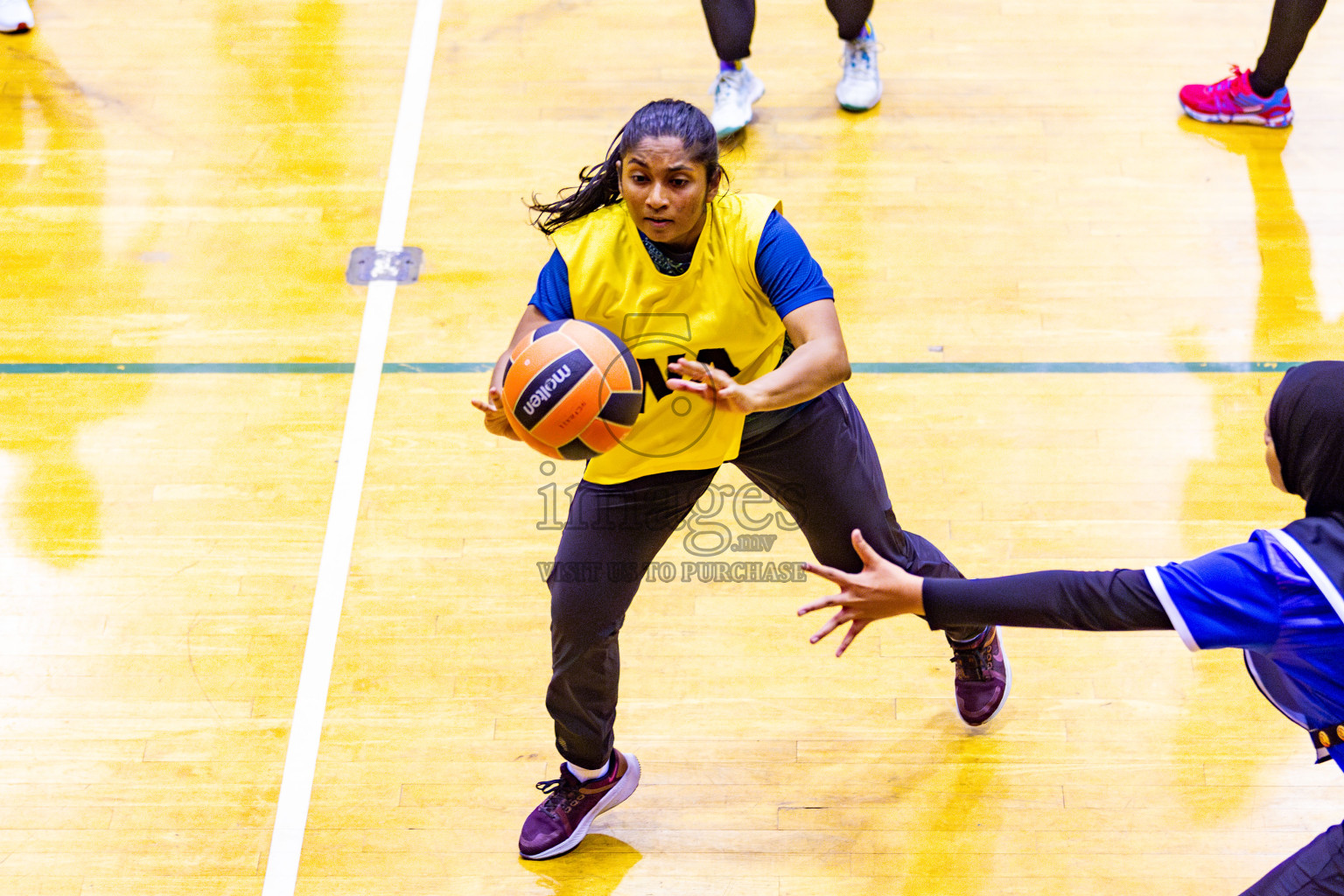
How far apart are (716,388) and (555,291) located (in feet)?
1.60

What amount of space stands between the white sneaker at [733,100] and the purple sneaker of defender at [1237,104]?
71.0 inches

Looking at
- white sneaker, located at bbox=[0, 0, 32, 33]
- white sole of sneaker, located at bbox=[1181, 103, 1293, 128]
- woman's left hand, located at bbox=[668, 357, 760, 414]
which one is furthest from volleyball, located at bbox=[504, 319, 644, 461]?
white sneaker, located at bbox=[0, 0, 32, 33]

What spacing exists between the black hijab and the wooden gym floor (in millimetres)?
1266

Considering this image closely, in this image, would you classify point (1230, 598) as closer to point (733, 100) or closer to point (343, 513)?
point (343, 513)

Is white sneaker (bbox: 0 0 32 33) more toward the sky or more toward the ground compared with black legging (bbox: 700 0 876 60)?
more toward the ground

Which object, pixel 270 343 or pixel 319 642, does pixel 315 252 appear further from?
pixel 319 642

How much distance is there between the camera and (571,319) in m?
2.58

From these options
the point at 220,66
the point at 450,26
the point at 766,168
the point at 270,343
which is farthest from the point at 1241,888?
the point at 220,66

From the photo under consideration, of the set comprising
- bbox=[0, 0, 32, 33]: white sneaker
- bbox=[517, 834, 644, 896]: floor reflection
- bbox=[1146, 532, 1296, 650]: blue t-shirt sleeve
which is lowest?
bbox=[517, 834, 644, 896]: floor reflection

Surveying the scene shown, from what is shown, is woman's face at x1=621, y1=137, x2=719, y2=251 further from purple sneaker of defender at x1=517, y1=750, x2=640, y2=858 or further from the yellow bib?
purple sneaker of defender at x1=517, y1=750, x2=640, y2=858

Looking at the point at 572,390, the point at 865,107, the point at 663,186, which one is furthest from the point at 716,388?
the point at 865,107

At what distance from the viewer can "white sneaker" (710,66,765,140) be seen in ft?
15.7

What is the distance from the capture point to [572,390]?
7.93 feet

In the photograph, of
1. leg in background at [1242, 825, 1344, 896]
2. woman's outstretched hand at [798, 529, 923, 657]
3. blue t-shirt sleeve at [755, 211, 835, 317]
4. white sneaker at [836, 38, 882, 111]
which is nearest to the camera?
leg in background at [1242, 825, 1344, 896]
